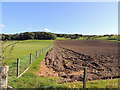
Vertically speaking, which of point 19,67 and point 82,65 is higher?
point 19,67

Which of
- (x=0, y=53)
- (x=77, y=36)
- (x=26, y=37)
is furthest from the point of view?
(x=77, y=36)

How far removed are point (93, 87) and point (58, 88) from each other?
1674 millimetres

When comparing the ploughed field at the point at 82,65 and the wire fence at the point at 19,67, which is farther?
the ploughed field at the point at 82,65

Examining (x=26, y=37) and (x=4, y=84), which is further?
(x=26, y=37)

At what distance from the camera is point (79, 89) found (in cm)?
668

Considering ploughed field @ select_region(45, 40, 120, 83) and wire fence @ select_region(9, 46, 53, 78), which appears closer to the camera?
wire fence @ select_region(9, 46, 53, 78)

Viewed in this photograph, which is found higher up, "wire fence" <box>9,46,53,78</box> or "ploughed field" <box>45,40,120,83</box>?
"wire fence" <box>9,46,53,78</box>

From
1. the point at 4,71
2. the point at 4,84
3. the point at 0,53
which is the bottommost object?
the point at 4,84

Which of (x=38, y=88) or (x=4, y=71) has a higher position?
(x=4, y=71)

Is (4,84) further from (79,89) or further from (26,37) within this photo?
(26,37)

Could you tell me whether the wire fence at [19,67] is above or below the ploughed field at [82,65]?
above

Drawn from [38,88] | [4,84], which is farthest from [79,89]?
[4,84]

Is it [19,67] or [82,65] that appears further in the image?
[82,65]

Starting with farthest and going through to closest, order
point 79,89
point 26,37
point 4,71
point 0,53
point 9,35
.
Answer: point 26,37 < point 79,89 < point 9,35 < point 0,53 < point 4,71
